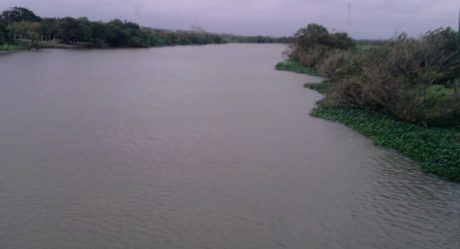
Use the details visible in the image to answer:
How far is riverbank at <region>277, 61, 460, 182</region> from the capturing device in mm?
10344

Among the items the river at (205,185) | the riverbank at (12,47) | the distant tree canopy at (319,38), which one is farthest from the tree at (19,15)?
the river at (205,185)

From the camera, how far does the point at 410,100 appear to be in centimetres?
1422

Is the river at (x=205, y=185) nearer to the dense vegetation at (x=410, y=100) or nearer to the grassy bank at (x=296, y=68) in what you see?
the dense vegetation at (x=410, y=100)

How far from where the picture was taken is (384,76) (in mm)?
15203

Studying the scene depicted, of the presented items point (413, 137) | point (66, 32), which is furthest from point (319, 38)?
point (66, 32)

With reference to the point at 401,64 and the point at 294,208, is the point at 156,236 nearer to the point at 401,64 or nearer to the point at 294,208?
the point at 294,208

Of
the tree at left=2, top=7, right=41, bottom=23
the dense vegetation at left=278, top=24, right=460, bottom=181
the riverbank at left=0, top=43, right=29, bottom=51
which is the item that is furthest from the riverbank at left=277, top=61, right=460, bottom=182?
the tree at left=2, top=7, right=41, bottom=23

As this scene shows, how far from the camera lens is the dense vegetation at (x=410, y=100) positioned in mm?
11664

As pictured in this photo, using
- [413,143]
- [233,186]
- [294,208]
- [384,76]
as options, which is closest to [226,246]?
[294,208]

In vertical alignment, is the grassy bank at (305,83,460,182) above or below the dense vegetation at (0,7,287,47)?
below

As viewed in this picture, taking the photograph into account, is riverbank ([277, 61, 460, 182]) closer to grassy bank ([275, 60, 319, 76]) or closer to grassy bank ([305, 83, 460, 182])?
grassy bank ([305, 83, 460, 182])

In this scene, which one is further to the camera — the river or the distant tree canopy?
the distant tree canopy

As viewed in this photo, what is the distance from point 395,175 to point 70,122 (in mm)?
9454

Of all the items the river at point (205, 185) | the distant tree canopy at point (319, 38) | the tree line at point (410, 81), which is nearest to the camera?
the river at point (205, 185)
